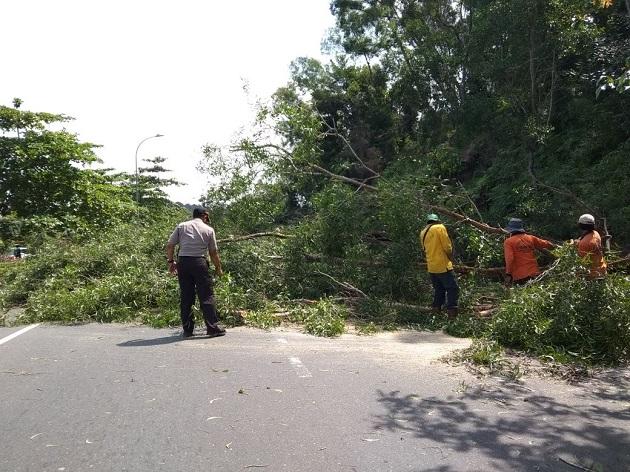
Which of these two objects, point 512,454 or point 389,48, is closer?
point 512,454

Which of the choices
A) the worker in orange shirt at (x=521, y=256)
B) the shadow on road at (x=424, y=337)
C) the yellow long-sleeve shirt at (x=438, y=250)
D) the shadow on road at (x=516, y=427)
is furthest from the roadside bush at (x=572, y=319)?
the yellow long-sleeve shirt at (x=438, y=250)

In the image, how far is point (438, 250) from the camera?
8445 mm

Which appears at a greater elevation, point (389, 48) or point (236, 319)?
point (389, 48)

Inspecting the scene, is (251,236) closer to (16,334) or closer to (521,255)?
(16,334)

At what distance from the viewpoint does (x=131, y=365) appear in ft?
19.3

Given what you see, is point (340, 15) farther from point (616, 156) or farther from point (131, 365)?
point (131, 365)

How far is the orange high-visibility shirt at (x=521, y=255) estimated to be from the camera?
317 inches

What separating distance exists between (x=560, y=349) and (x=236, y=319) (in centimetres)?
444

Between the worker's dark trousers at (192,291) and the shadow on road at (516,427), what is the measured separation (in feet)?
10.5

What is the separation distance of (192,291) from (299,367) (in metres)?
2.43

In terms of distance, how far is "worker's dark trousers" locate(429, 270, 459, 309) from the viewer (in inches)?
330

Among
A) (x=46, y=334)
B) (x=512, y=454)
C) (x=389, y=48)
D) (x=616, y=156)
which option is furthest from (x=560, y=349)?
(x=389, y=48)

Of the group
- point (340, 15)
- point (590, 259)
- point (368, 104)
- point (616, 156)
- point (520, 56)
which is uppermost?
point (340, 15)

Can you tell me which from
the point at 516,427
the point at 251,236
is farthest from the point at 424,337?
the point at 251,236
